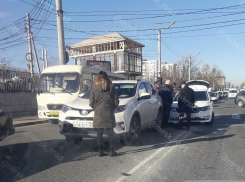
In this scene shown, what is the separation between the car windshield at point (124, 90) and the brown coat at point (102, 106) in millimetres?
1506

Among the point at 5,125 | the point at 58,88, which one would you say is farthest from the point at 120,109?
the point at 58,88

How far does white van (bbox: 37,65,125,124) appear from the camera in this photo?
9797mm

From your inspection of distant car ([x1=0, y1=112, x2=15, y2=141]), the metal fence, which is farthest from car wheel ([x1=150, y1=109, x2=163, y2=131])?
the metal fence

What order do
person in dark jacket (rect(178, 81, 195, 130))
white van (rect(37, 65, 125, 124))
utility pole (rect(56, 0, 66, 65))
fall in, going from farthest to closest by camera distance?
1. utility pole (rect(56, 0, 66, 65))
2. white van (rect(37, 65, 125, 124))
3. person in dark jacket (rect(178, 81, 195, 130))

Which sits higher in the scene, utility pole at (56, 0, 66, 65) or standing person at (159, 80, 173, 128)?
utility pole at (56, 0, 66, 65)

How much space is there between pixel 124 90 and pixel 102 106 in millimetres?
2053

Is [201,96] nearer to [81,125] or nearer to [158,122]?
[158,122]

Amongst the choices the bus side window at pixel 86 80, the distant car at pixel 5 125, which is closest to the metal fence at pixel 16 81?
the bus side window at pixel 86 80

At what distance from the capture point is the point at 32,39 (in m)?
20.6

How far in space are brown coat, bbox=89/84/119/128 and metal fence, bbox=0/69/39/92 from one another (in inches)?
407

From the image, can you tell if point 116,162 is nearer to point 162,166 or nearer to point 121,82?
point 162,166

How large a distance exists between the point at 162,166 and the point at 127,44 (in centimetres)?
3068

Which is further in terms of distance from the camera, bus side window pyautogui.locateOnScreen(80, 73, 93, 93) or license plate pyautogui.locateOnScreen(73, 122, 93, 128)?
bus side window pyautogui.locateOnScreen(80, 73, 93, 93)

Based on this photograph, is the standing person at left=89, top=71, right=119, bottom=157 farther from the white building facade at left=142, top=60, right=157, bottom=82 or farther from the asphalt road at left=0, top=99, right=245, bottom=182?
the white building facade at left=142, top=60, right=157, bottom=82
